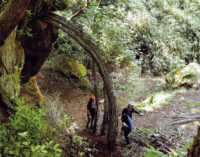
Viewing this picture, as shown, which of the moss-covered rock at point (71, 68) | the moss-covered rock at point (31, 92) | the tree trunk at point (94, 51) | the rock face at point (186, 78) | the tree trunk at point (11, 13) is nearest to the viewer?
the tree trunk at point (11, 13)

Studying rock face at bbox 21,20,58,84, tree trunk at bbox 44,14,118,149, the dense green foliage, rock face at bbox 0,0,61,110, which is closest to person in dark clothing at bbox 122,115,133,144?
tree trunk at bbox 44,14,118,149

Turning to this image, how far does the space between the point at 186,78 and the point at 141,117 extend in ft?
17.7

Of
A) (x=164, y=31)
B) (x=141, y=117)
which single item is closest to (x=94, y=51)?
(x=141, y=117)

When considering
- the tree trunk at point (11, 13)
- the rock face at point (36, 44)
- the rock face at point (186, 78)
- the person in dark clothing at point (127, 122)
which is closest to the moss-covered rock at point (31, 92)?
the rock face at point (36, 44)

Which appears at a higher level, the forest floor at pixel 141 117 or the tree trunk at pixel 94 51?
the tree trunk at pixel 94 51

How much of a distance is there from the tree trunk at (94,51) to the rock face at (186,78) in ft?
29.8

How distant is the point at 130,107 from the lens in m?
6.55

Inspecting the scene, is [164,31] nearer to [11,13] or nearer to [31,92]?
[31,92]

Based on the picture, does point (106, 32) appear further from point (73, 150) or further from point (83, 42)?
point (73, 150)

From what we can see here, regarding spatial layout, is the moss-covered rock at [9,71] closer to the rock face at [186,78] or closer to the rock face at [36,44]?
the rock face at [36,44]

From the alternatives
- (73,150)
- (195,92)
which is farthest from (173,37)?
(73,150)

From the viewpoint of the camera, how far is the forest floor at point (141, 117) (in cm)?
621

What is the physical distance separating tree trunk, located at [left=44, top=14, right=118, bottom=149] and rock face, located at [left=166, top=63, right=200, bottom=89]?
9.08 metres

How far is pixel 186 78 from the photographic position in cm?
1312
